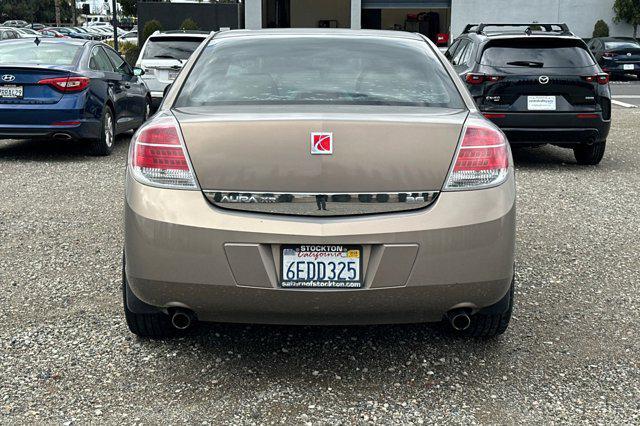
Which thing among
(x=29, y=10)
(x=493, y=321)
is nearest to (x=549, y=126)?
(x=493, y=321)

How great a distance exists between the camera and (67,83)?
9500 millimetres

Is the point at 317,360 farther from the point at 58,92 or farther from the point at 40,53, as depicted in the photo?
the point at 40,53

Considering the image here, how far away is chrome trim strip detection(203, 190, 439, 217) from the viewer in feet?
10.7

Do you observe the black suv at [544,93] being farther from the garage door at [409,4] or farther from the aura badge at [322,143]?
the garage door at [409,4]

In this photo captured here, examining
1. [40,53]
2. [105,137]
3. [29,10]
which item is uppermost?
[40,53]

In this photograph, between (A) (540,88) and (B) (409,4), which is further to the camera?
(B) (409,4)

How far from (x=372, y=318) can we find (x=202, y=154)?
38.1 inches

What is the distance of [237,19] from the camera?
125ft

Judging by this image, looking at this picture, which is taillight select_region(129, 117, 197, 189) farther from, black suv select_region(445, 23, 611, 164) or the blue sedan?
the blue sedan

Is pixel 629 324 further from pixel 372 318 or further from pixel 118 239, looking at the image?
pixel 118 239

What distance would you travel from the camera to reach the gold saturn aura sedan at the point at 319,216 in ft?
10.7

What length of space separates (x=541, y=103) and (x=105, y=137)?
5.23m

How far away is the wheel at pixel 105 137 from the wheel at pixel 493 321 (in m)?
7.08

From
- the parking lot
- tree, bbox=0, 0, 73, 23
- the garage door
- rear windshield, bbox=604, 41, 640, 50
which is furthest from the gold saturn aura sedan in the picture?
tree, bbox=0, 0, 73, 23
